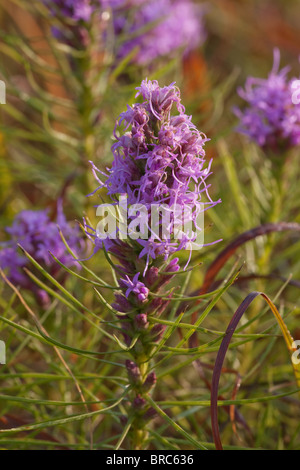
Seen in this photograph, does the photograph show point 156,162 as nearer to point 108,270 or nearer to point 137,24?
point 108,270

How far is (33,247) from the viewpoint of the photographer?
1.59 m

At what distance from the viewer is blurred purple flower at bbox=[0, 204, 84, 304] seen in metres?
1.58

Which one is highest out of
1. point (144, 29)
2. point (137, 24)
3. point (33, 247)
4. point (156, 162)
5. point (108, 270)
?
point (137, 24)

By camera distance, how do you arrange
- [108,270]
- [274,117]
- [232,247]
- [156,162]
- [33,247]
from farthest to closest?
[108,270], [274,117], [33,247], [232,247], [156,162]

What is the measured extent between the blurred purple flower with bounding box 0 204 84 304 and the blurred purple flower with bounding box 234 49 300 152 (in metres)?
0.74

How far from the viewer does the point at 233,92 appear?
12.2 ft

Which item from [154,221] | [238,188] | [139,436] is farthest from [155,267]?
[238,188]

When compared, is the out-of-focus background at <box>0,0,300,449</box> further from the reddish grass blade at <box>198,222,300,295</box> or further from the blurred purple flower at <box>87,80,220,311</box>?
the blurred purple flower at <box>87,80,220,311</box>

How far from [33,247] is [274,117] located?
3.04ft

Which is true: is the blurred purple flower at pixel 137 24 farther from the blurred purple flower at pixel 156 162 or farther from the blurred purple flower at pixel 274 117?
the blurred purple flower at pixel 156 162

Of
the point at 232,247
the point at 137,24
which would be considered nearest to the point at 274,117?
the point at 232,247

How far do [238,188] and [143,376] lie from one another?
103 centimetres

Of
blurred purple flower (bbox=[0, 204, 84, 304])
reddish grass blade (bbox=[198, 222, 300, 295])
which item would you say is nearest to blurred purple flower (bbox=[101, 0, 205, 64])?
blurred purple flower (bbox=[0, 204, 84, 304])
